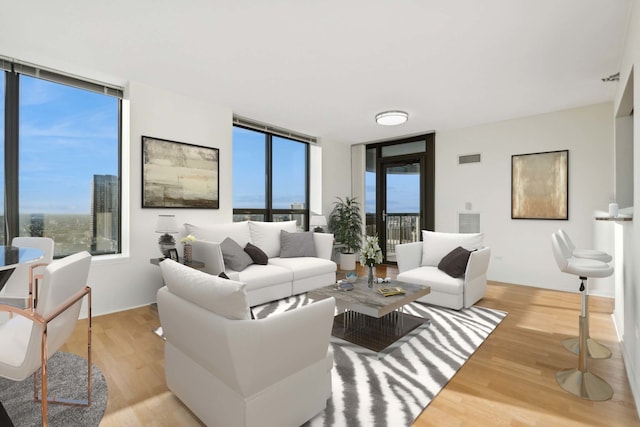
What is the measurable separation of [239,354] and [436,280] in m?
2.81

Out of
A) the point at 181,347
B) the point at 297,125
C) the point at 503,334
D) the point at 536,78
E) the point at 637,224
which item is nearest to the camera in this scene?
the point at 181,347

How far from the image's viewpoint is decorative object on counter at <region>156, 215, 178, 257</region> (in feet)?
11.5

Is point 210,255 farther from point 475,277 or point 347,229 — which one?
point 347,229

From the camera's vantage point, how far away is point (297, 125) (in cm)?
547

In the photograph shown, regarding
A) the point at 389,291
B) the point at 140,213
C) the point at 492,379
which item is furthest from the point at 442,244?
the point at 140,213

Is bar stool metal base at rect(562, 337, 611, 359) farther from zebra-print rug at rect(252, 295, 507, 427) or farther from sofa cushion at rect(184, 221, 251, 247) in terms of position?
sofa cushion at rect(184, 221, 251, 247)

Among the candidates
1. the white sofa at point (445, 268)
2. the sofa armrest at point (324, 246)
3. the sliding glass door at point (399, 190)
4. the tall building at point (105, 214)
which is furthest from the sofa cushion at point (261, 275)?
the sliding glass door at point (399, 190)

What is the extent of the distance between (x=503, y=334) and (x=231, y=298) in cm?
270

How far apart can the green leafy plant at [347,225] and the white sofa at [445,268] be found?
2091 mm

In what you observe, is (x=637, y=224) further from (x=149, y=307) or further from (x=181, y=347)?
(x=149, y=307)

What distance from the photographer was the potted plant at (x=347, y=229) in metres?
6.21

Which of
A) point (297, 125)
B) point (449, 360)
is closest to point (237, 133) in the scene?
point (297, 125)

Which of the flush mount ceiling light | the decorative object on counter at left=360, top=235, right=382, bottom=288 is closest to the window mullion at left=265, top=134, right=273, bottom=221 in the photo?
the flush mount ceiling light

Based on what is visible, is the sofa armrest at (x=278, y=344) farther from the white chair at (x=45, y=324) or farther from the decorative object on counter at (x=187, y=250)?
the decorative object on counter at (x=187, y=250)
